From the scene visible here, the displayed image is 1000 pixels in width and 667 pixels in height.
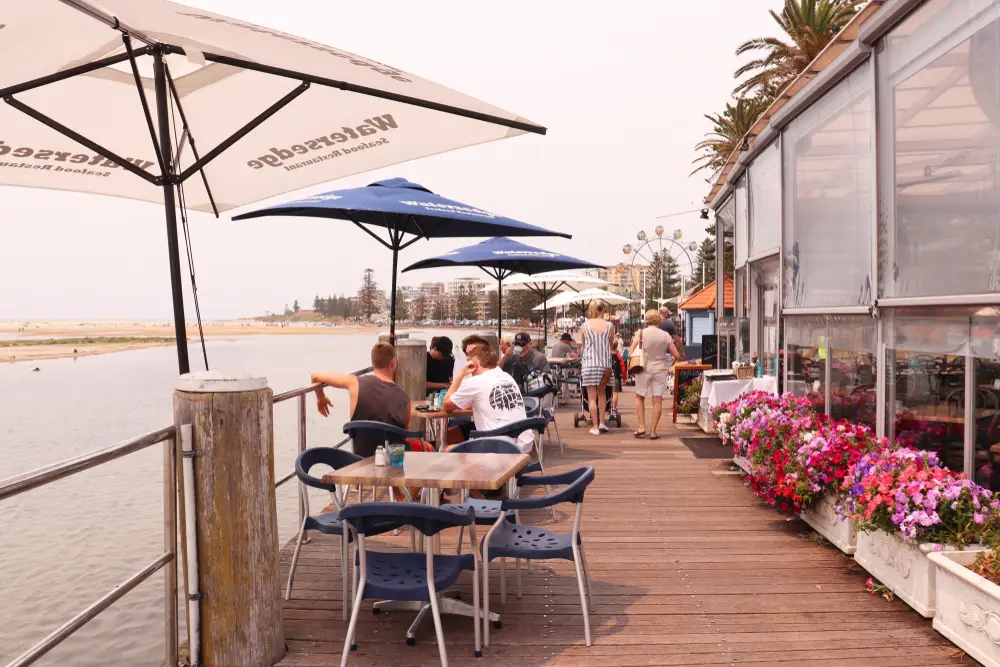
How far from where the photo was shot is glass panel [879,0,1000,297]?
3875 millimetres

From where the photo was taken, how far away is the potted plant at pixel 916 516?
378 centimetres

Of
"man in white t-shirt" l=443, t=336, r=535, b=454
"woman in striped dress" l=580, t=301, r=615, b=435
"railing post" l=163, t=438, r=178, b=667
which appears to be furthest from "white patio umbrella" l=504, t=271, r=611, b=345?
"railing post" l=163, t=438, r=178, b=667

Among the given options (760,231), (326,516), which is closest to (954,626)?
(326,516)

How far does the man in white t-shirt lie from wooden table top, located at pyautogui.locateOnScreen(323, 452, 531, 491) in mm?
1185

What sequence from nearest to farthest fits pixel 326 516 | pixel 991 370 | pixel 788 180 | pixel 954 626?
pixel 954 626 < pixel 991 370 < pixel 326 516 < pixel 788 180

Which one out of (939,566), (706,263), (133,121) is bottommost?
(939,566)

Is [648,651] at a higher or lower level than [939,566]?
lower

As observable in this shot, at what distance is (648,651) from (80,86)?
13.1ft

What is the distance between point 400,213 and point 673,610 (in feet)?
12.5

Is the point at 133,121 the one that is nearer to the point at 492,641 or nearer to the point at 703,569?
the point at 492,641

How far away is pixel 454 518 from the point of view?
3.20 meters

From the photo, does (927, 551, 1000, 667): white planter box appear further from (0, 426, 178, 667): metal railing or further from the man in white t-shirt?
(0, 426, 178, 667): metal railing

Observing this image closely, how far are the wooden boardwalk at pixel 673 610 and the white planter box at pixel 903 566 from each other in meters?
0.09

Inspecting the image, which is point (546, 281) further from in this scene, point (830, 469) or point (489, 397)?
point (830, 469)
